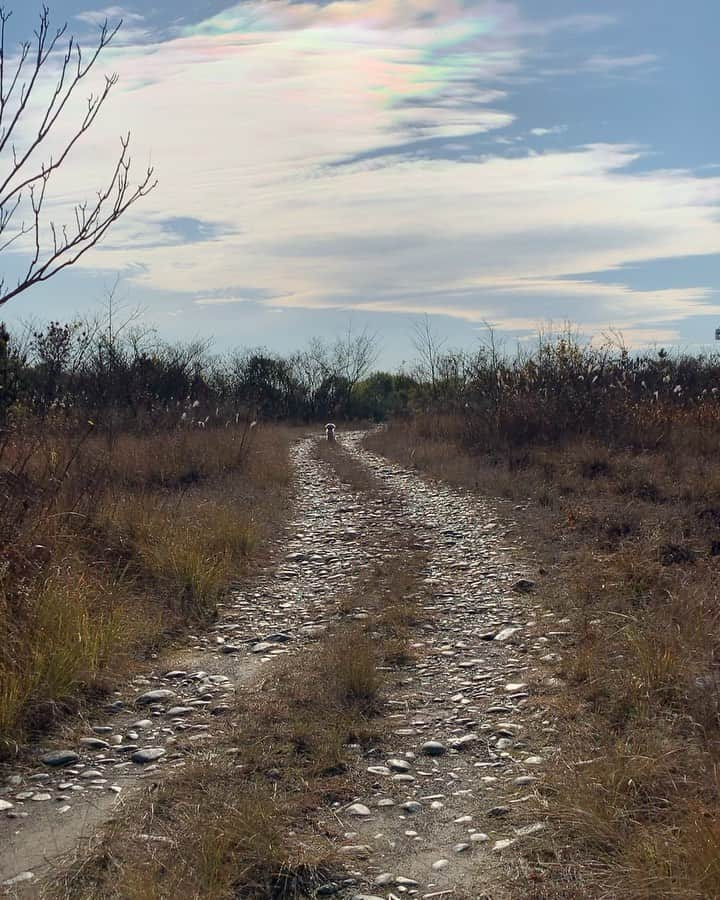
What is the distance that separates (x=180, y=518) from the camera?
29.2 ft

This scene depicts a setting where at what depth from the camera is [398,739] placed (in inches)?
170

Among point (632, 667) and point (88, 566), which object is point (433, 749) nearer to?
point (632, 667)

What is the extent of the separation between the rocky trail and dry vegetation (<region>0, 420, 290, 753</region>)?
0.25 m

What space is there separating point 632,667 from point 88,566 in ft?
13.8

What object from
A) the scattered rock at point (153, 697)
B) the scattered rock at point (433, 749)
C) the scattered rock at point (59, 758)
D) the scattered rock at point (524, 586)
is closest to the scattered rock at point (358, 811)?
the scattered rock at point (433, 749)

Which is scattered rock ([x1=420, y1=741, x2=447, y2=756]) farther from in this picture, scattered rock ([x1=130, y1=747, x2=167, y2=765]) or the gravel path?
scattered rock ([x1=130, y1=747, x2=167, y2=765])

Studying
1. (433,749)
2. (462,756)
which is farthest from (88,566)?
(462,756)

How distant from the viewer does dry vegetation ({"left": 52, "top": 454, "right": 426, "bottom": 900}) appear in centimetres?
298

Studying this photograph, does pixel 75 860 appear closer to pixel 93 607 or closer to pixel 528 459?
pixel 93 607

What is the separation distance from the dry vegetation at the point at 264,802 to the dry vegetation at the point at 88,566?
1.03m

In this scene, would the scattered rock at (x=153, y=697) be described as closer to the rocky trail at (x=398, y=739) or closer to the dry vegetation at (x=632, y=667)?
the rocky trail at (x=398, y=739)

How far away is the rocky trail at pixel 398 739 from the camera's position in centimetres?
321

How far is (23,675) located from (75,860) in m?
1.70

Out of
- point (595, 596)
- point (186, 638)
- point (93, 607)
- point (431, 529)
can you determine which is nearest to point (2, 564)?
point (93, 607)
